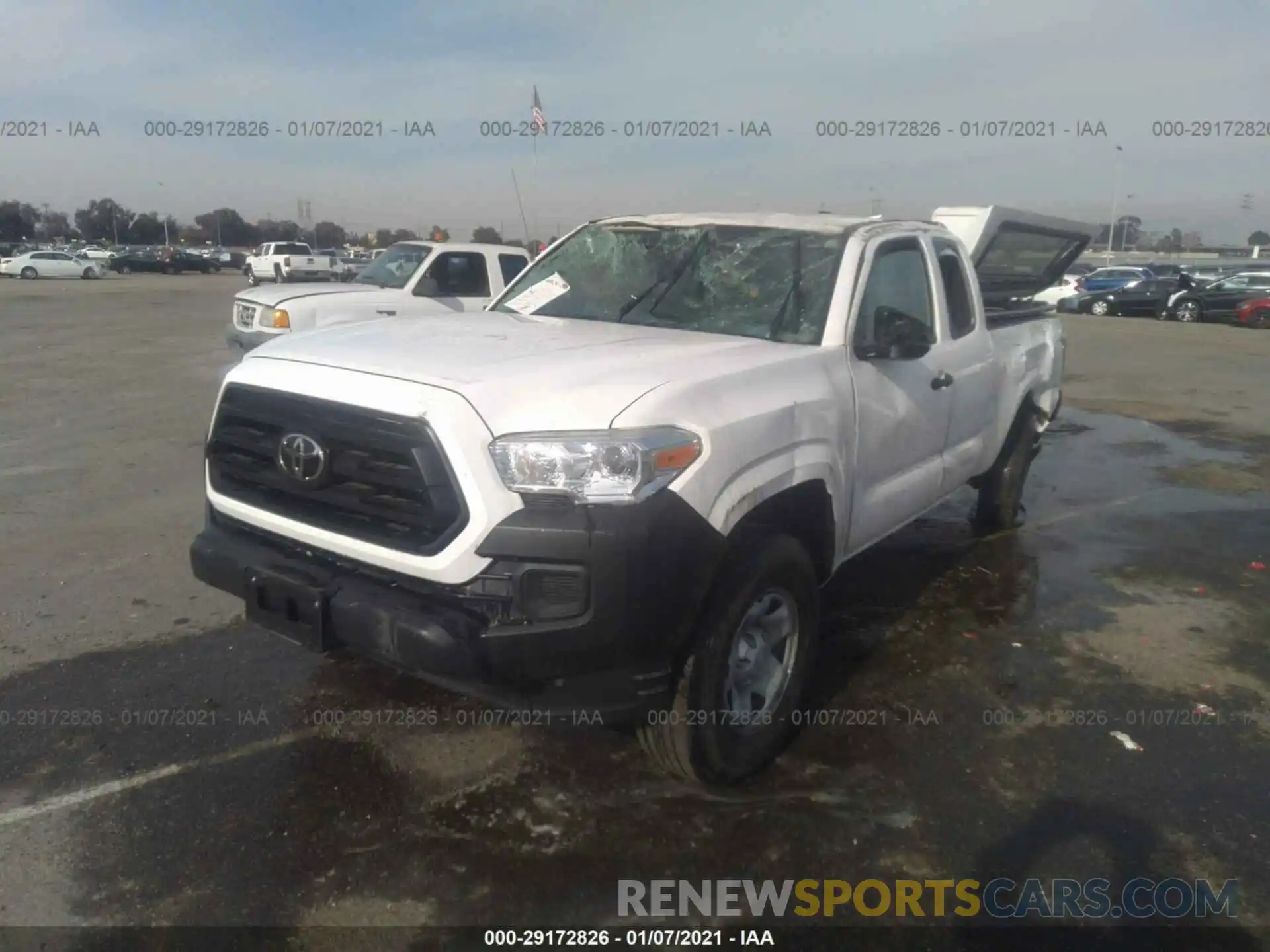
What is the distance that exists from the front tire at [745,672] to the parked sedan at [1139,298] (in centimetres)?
3191

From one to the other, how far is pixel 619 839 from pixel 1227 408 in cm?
1215

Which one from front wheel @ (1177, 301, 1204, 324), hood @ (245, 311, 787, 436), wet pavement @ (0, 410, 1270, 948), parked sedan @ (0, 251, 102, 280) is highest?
parked sedan @ (0, 251, 102, 280)

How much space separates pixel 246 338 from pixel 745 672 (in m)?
8.56

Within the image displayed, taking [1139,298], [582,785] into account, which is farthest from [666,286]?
[1139,298]

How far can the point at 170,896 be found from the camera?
9.32 feet

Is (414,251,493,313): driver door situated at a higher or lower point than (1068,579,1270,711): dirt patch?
higher

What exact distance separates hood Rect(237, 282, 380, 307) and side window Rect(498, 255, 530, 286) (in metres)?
1.44

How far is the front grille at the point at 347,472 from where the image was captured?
2859mm

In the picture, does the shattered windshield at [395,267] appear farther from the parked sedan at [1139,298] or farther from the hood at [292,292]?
the parked sedan at [1139,298]

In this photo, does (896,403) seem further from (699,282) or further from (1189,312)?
(1189,312)

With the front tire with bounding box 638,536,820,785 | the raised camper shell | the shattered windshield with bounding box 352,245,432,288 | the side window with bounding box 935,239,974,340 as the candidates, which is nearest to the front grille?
the front tire with bounding box 638,536,820,785

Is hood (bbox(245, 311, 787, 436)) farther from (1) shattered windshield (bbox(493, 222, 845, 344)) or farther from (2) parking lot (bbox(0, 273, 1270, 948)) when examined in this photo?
(2) parking lot (bbox(0, 273, 1270, 948))

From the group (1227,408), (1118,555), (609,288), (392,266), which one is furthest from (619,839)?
(1227,408)

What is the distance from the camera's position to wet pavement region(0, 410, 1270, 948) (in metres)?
2.93
